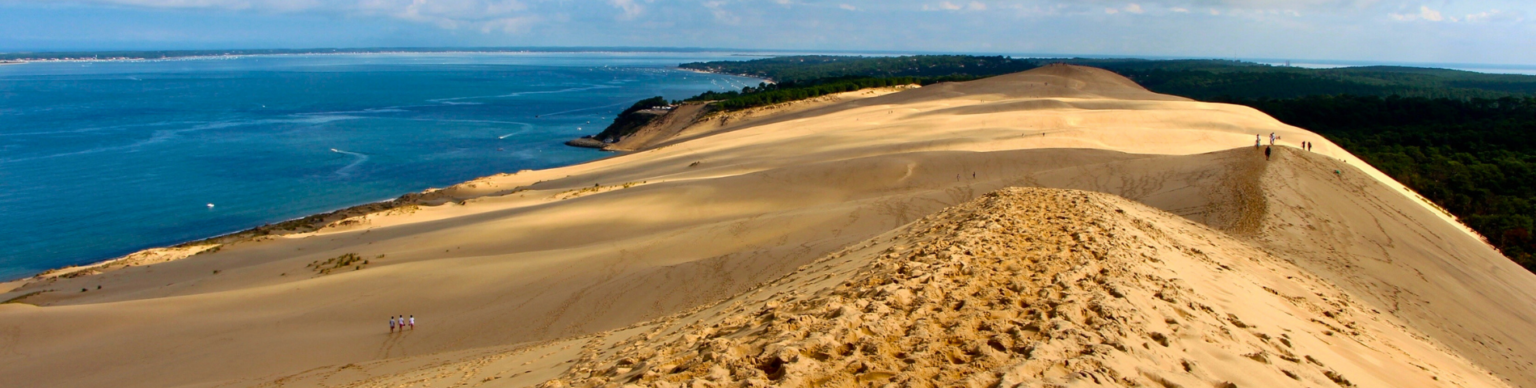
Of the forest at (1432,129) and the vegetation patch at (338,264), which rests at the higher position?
the forest at (1432,129)

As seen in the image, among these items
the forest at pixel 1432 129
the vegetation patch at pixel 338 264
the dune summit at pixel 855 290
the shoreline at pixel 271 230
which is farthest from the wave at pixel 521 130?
the vegetation patch at pixel 338 264

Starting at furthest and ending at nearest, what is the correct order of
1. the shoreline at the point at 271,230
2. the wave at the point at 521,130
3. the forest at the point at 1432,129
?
the wave at the point at 521,130, the forest at the point at 1432,129, the shoreline at the point at 271,230

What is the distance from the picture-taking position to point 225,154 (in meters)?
51.1

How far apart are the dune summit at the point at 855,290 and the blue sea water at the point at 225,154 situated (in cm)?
1117

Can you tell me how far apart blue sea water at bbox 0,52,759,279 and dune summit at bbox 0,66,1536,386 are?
11172 mm

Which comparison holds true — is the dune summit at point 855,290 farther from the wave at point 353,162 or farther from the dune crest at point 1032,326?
the wave at point 353,162

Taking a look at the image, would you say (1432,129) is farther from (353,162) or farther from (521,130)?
(521,130)

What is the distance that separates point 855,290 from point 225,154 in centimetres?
5621

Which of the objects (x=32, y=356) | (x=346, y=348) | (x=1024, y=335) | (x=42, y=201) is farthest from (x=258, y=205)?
(x=1024, y=335)

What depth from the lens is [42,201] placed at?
3638 centimetres

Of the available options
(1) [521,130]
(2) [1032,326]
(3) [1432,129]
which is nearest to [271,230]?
(2) [1032,326]

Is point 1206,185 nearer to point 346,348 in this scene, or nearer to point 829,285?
point 829,285

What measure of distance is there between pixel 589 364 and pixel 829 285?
2523mm

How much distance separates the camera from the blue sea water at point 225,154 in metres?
32.1
